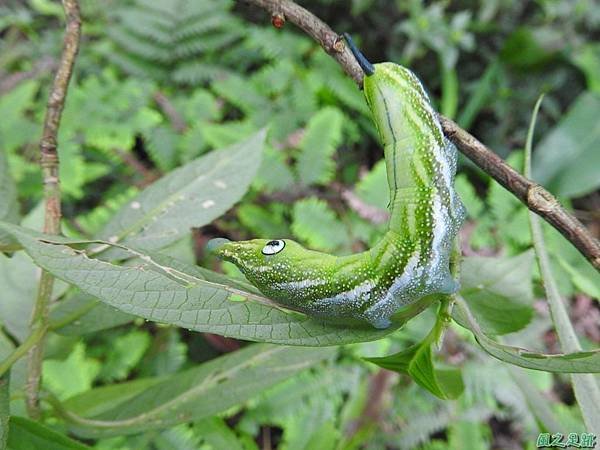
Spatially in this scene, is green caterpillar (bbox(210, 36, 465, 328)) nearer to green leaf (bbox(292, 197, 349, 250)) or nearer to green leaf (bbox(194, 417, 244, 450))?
green leaf (bbox(194, 417, 244, 450))

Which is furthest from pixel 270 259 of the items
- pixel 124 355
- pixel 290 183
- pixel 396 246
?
pixel 290 183

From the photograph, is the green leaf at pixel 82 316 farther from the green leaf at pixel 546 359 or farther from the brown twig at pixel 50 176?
the green leaf at pixel 546 359

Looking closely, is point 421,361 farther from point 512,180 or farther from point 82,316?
point 82,316

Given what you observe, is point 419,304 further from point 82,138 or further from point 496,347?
point 82,138

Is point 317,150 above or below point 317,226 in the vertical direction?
above

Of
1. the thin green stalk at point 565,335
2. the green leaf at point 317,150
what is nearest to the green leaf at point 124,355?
the green leaf at point 317,150

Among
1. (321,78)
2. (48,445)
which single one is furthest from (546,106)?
(48,445)

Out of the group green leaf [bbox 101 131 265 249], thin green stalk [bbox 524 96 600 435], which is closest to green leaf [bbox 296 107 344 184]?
green leaf [bbox 101 131 265 249]
